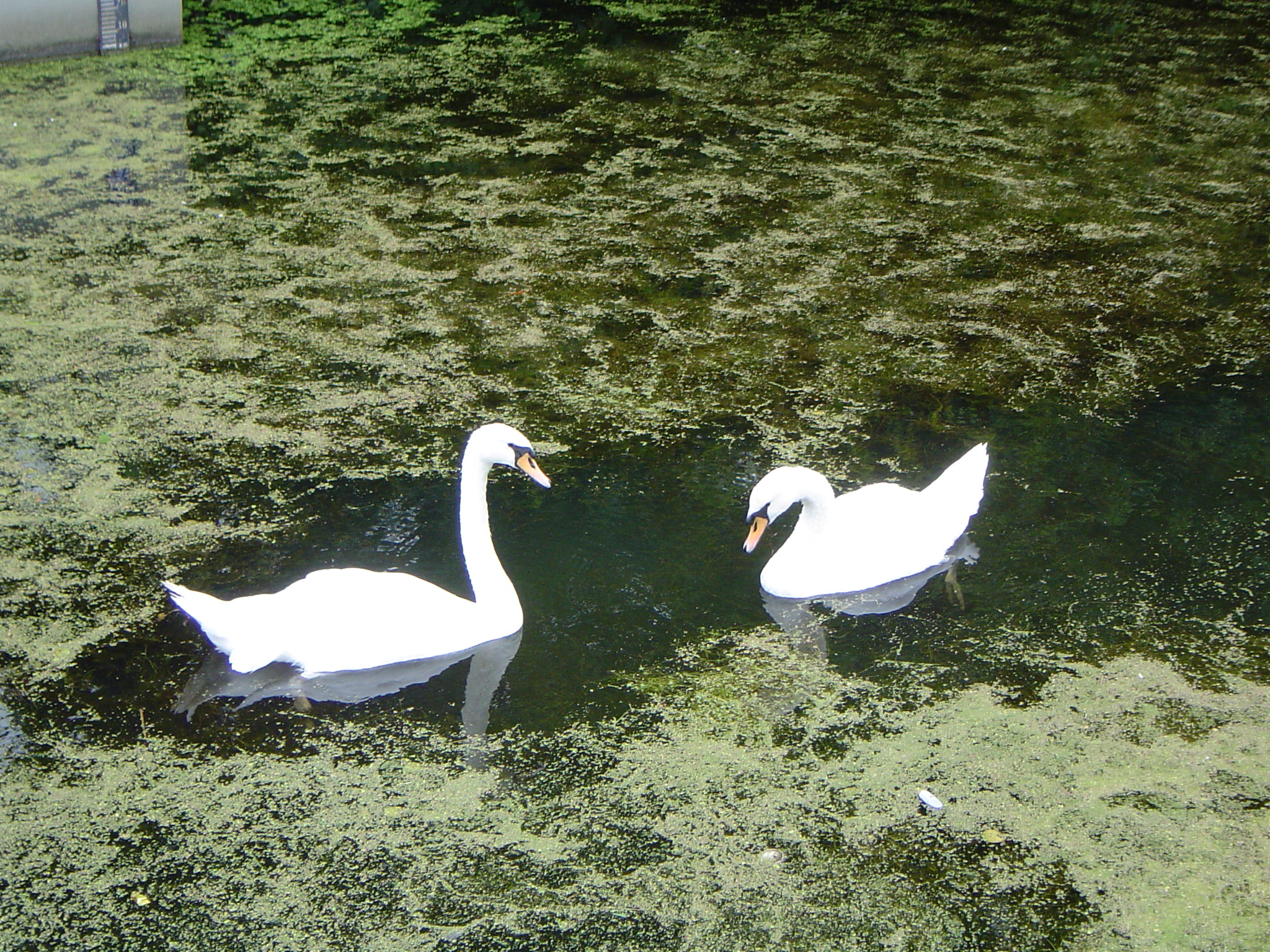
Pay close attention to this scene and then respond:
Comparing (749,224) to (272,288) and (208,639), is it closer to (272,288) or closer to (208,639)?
(272,288)

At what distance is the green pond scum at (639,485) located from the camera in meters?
2.26

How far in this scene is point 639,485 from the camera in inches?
135

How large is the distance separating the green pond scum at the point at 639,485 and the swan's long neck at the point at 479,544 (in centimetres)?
13

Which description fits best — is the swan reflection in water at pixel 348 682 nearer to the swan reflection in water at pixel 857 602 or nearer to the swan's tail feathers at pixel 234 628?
the swan's tail feathers at pixel 234 628

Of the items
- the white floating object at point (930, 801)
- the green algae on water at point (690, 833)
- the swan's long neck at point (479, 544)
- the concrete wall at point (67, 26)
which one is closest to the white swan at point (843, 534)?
the green algae on water at point (690, 833)

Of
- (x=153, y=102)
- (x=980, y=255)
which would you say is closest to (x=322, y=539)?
(x=980, y=255)

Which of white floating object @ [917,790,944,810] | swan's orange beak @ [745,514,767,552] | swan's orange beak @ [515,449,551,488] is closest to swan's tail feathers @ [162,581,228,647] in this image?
swan's orange beak @ [515,449,551,488]

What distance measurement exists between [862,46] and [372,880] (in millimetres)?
6483

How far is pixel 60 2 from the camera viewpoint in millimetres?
6637

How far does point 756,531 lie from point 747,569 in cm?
12

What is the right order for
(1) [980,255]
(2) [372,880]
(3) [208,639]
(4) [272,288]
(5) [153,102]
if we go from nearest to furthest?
1. (2) [372,880]
2. (3) [208,639]
3. (4) [272,288]
4. (1) [980,255]
5. (5) [153,102]

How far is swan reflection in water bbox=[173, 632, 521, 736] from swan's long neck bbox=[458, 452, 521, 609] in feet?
0.40

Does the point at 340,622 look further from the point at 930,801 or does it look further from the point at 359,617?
the point at 930,801

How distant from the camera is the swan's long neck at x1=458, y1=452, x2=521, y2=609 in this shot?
2.86 metres
